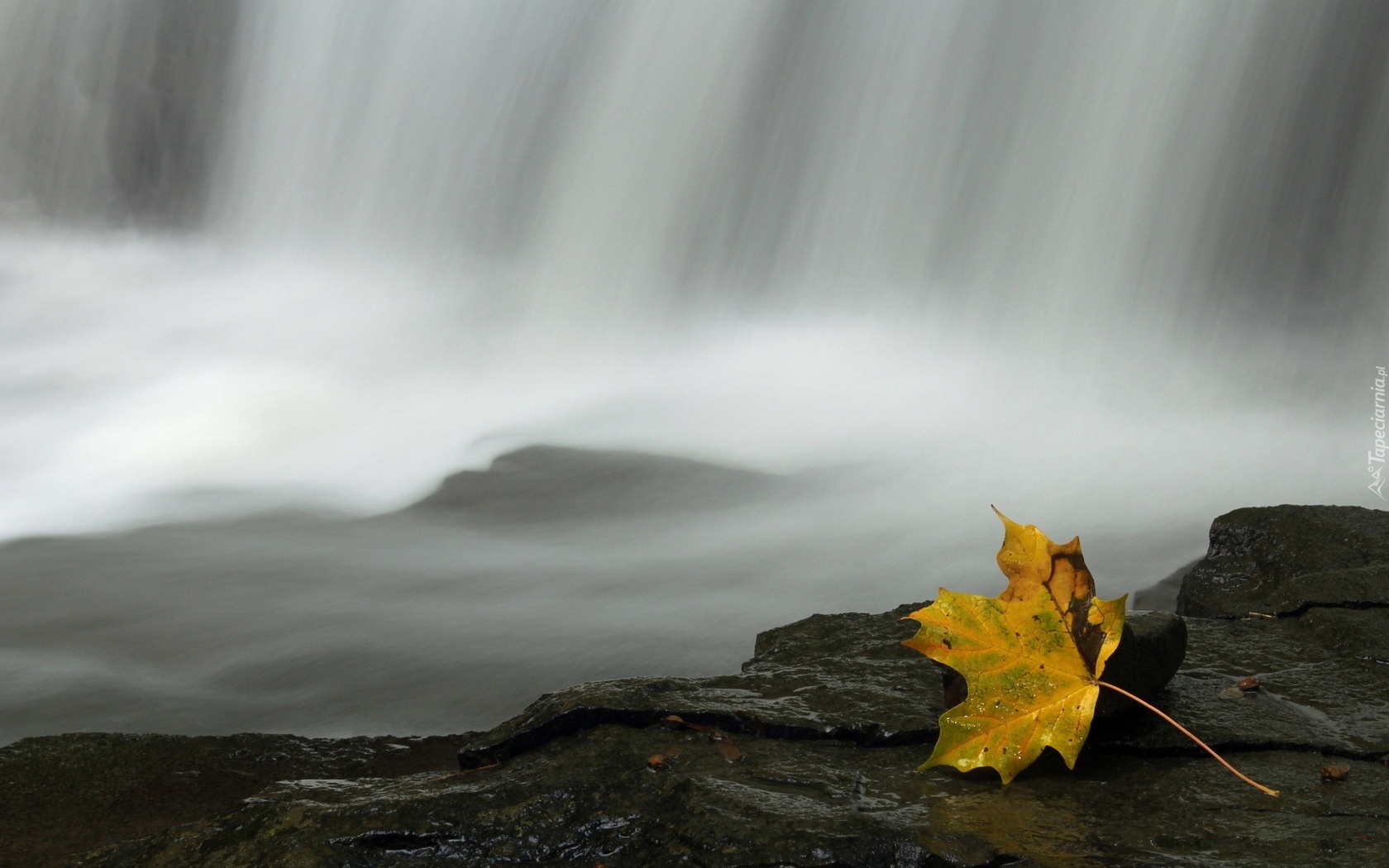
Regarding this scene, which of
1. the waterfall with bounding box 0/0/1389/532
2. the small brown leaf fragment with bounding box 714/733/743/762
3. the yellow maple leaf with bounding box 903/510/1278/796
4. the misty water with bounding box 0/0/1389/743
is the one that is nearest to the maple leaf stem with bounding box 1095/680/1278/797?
the yellow maple leaf with bounding box 903/510/1278/796

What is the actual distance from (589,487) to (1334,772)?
3.47 metres

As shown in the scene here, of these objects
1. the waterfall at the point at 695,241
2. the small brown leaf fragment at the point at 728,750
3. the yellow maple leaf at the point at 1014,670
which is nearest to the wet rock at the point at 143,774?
the small brown leaf fragment at the point at 728,750

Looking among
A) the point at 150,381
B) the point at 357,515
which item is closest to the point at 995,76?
the point at 357,515

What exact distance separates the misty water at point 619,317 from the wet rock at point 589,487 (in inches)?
1.8

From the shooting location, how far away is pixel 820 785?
1254 mm

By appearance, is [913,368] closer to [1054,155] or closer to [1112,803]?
[1054,155]

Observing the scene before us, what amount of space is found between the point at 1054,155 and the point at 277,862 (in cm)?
582

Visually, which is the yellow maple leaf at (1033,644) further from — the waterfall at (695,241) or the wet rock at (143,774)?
the waterfall at (695,241)

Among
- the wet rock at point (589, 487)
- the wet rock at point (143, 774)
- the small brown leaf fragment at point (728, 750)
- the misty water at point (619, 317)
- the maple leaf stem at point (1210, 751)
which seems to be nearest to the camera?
the maple leaf stem at point (1210, 751)

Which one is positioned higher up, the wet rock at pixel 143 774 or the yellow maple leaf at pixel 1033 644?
the yellow maple leaf at pixel 1033 644

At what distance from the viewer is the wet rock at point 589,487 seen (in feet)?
14.1

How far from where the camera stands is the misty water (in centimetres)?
337

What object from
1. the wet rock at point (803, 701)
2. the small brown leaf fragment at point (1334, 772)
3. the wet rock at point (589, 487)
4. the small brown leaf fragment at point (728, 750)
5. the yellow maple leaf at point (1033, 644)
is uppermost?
the wet rock at point (589, 487)

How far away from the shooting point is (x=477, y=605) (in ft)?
10.8
